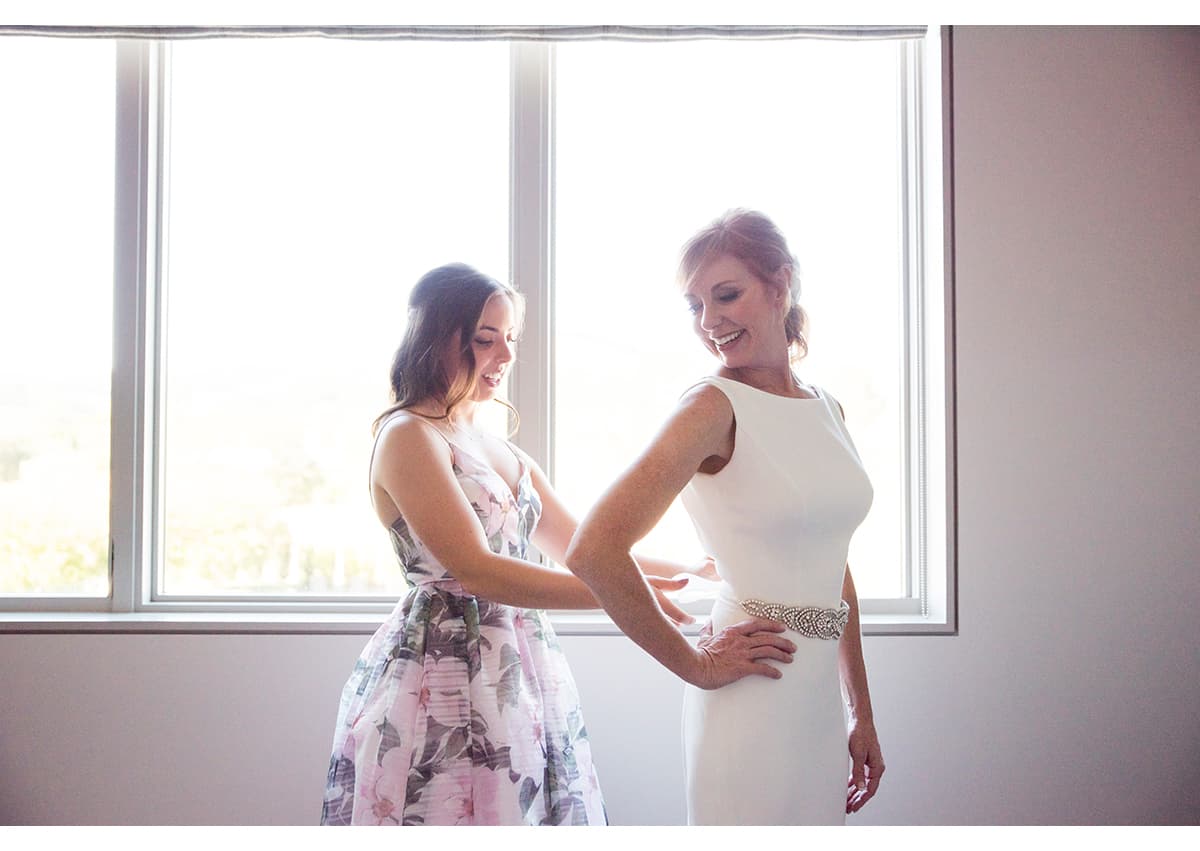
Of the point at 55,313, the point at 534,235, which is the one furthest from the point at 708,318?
the point at 55,313

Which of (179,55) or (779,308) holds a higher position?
(179,55)

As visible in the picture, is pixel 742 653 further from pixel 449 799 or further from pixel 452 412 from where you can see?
pixel 452 412

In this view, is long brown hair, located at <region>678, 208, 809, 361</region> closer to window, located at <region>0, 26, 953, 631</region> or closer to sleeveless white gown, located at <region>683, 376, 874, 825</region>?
sleeveless white gown, located at <region>683, 376, 874, 825</region>

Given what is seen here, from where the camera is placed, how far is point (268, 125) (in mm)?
2375

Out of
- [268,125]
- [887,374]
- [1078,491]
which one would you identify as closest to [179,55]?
[268,125]

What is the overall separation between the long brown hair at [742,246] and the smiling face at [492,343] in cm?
39

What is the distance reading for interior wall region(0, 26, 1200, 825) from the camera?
212 cm

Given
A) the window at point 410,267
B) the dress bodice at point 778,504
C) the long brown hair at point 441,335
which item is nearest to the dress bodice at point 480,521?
the long brown hair at point 441,335

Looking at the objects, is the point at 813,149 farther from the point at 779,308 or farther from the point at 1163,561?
the point at 1163,561

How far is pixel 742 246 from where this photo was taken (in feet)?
4.01

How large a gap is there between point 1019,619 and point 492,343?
1590 mm

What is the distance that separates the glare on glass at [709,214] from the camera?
231cm
